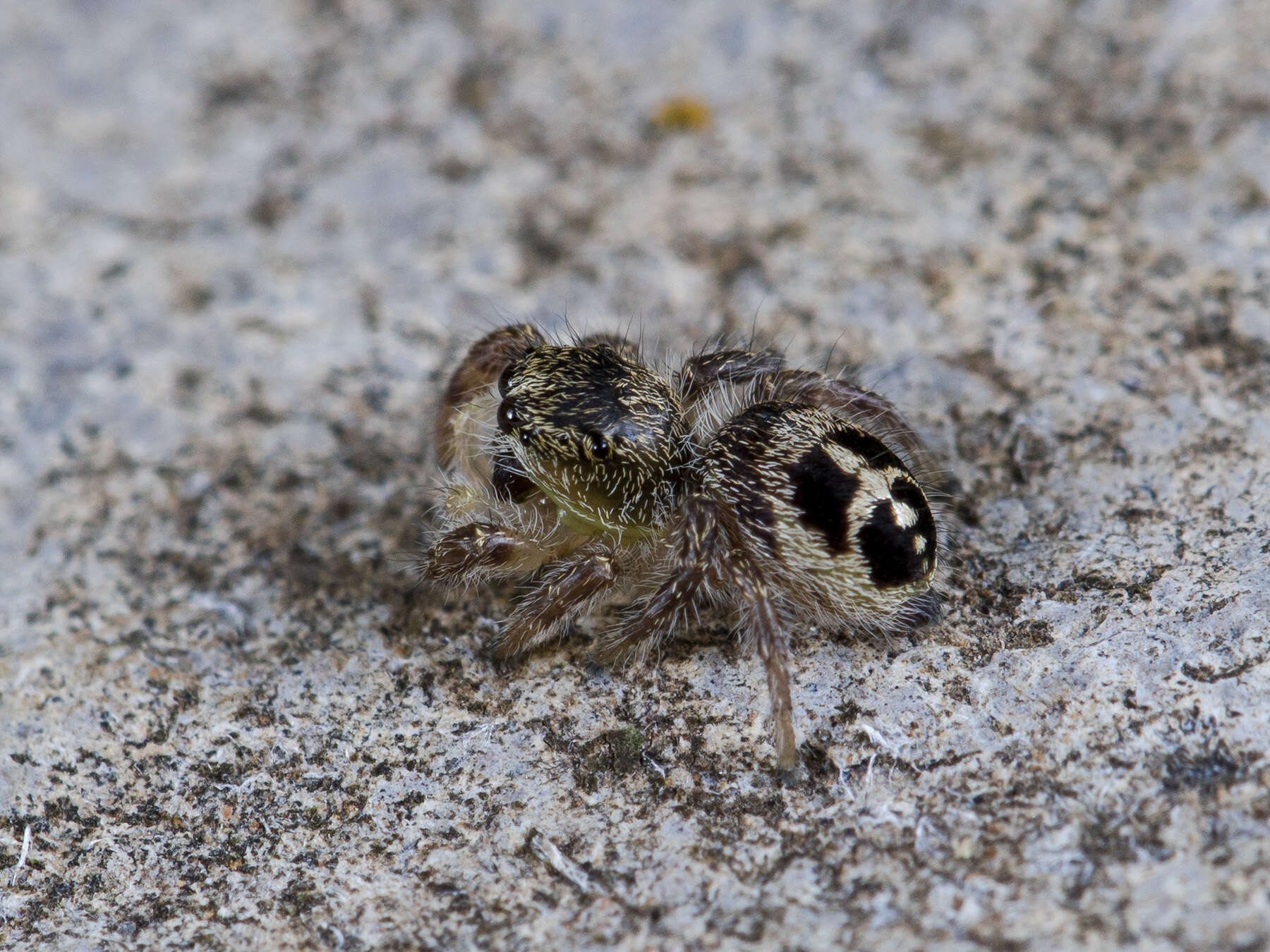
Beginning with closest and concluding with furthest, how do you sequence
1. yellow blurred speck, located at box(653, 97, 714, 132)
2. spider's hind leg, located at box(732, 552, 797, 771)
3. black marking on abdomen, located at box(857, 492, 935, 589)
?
spider's hind leg, located at box(732, 552, 797, 771) < black marking on abdomen, located at box(857, 492, 935, 589) < yellow blurred speck, located at box(653, 97, 714, 132)

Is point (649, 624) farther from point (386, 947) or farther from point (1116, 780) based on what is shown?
point (1116, 780)

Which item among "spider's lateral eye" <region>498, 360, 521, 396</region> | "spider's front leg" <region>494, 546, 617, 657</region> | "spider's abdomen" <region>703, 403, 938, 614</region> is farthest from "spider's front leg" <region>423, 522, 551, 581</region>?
Result: "spider's abdomen" <region>703, 403, 938, 614</region>

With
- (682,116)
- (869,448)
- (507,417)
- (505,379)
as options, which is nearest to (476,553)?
(507,417)

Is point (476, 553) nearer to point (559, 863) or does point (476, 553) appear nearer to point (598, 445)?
point (598, 445)

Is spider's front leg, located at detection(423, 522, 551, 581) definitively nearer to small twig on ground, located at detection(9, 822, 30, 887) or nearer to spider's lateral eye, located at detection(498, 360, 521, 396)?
spider's lateral eye, located at detection(498, 360, 521, 396)

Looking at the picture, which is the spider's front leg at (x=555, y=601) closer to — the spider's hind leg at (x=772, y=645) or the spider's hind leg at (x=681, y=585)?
the spider's hind leg at (x=681, y=585)

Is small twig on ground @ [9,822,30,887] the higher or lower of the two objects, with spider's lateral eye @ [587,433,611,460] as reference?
lower

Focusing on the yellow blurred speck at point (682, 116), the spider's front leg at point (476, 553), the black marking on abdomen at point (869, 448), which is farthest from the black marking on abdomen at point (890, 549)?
the yellow blurred speck at point (682, 116)
